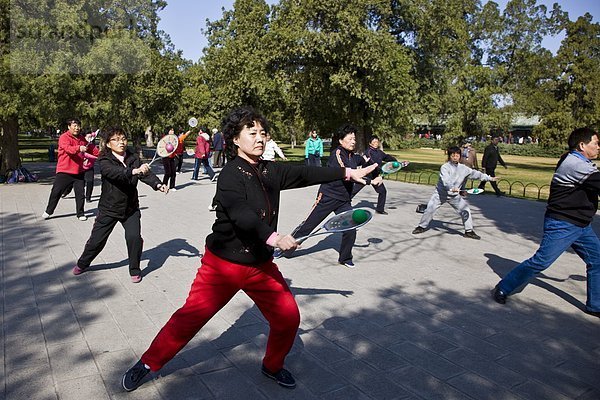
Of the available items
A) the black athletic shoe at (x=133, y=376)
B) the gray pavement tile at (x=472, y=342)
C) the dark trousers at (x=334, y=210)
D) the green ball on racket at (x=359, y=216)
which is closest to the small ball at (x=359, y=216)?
the green ball on racket at (x=359, y=216)

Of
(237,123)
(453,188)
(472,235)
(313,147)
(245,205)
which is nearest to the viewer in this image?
(245,205)

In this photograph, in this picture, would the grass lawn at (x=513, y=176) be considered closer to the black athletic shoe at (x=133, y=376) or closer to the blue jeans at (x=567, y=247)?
the blue jeans at (x=567, y=247)

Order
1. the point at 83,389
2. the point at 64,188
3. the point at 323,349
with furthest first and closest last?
1. the point at 64,188
2. the point at 323,349
3. the point at 83,389

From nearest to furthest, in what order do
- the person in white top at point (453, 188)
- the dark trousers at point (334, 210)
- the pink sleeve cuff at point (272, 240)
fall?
the pink sleeve cuff at point (272, 240) → the dark trousers at point (334, 210) → the person in white top at point (453, 188)

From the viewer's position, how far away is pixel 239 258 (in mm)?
3295


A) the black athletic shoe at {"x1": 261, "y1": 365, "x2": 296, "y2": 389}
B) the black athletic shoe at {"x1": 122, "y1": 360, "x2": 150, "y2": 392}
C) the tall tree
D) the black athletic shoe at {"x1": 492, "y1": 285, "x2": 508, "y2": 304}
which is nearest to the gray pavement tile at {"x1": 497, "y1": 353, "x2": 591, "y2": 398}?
the black athletic shoe at {"x1": 492, "y1": 285, "x2": 508, "y2": 304}

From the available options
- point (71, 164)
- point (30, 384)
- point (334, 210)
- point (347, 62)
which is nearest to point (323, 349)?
point (30, 384)

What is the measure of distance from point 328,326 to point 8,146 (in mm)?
16414

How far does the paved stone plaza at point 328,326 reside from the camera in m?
3.64

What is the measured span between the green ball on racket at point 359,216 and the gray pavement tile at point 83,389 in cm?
231

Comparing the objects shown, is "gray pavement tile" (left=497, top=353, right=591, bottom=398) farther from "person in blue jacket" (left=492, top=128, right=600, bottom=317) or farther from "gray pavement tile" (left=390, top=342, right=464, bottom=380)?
"person in blue jacket" (left=492, top=128, right=600, bottom=317)

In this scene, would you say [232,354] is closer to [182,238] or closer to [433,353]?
[433,353]

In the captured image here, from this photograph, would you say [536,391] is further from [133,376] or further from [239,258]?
[133,376]

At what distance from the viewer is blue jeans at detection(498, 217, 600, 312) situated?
500cm
